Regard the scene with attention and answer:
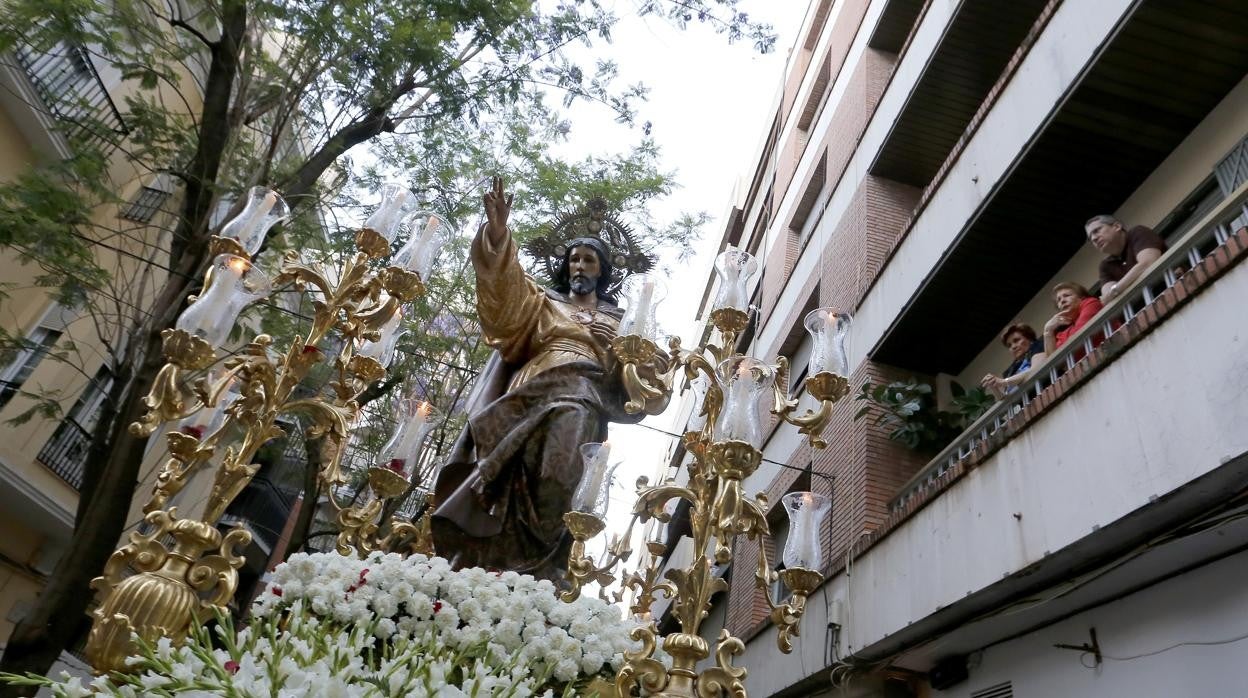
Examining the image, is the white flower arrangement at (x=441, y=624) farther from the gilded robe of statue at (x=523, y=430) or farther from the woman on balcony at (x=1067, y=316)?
the woman on balcony at (x=1067, y=316)

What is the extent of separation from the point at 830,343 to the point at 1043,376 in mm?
3397

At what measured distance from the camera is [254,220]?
340 cm

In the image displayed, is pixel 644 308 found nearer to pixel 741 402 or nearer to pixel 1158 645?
pixel 741 402

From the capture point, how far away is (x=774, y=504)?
1257 centimetres

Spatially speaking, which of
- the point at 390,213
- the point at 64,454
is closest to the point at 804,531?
the point at 390,213

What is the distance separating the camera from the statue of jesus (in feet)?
13.3

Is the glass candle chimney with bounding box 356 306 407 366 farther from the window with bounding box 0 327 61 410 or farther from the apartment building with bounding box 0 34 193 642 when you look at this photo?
the window with bounding box 0 327 61 410

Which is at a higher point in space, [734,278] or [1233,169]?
[1233,169]

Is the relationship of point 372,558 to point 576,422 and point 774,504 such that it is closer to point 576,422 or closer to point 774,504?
point 576,422

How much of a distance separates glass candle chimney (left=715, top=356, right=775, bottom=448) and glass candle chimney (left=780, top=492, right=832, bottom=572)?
1.63 feet

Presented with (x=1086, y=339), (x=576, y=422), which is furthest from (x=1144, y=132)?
(x=576, y=422)

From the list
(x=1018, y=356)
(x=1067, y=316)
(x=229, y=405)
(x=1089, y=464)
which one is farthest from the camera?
(x=1018, y=356)

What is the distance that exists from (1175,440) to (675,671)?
321cm

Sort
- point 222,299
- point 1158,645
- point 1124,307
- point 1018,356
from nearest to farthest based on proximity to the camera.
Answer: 1. point 222,299
2. point 1158,645
3. point 1124,307
4. point 1018,356
